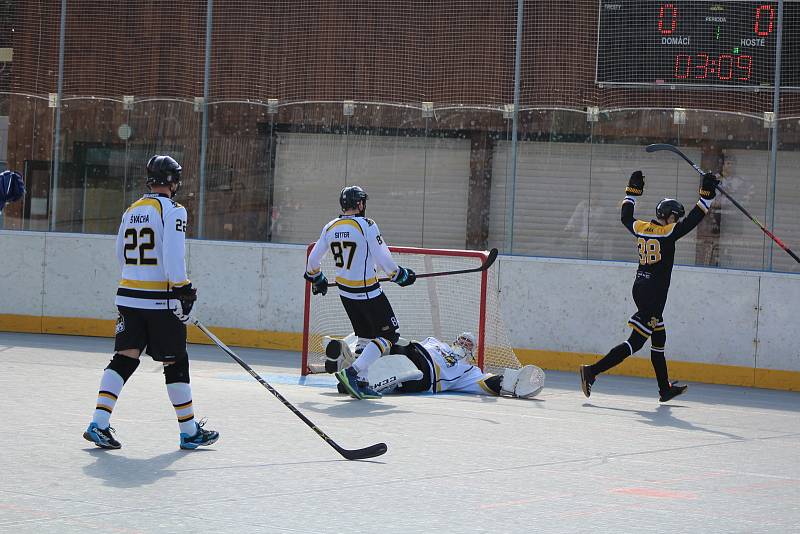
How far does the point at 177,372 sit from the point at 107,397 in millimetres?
364

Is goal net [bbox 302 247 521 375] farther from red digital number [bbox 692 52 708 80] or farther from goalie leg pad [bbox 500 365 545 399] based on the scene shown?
red digital number [bbox 692 52 708 80]

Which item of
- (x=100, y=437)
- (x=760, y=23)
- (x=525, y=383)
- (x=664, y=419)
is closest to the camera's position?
(x=100, y=437)

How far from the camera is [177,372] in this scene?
6215 mm

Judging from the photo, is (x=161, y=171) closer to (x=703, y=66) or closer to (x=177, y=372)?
(x=177, y=372)

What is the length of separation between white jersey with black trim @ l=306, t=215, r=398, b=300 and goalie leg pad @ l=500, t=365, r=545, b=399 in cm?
126

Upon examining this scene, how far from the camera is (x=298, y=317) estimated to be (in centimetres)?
1277

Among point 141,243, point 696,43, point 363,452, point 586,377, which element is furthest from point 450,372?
point 696,43

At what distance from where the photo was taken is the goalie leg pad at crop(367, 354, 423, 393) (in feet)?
30.0

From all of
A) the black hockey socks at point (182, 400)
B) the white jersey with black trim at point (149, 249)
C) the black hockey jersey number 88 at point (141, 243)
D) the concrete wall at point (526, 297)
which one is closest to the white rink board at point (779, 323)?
the concrete wall at point (526, 297)

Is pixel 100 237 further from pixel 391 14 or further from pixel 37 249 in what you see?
pixel 391 14

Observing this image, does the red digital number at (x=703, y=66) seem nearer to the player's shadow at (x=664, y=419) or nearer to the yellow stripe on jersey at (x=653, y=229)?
the yellow stripe on jersey at (x=653, y=229)

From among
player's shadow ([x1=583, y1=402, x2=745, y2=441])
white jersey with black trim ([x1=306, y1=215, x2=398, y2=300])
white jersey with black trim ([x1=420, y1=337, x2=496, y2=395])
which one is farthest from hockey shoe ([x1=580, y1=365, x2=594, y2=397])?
white jersey with black trim ([x1=306, y1=215, x2=398, y2=300])

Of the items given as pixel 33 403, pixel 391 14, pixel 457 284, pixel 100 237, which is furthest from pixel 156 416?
pixel 391 14

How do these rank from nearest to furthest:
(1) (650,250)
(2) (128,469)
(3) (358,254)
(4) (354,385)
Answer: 1. (2) (128,469)
2. (4) (354,385)
3. (3) (358,254)
4. (1) (650,250)
